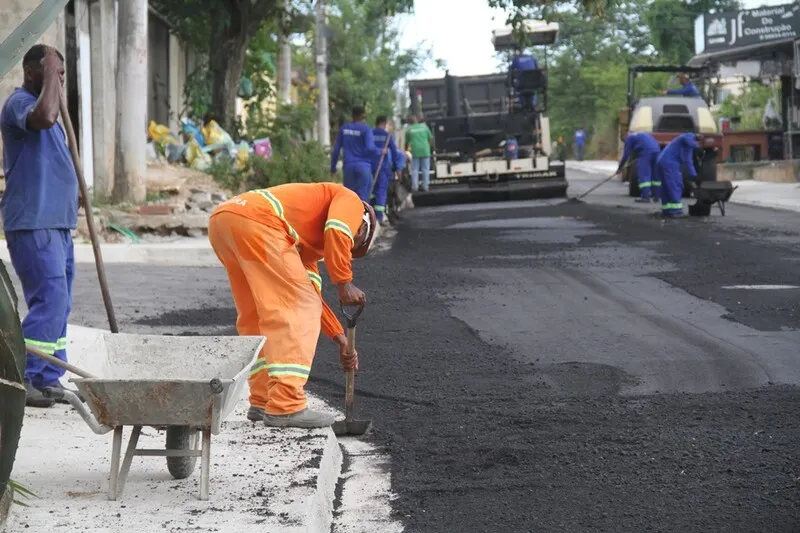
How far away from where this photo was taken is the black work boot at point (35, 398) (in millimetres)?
6805

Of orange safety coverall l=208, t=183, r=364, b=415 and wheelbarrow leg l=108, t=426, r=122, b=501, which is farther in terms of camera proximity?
orange safety coverall l=208, t=183, r=364, b=415

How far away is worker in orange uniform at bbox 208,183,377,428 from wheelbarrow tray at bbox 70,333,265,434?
51 cm

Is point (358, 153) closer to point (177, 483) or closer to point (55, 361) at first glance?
point (177, 483)

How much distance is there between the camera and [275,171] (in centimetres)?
2128

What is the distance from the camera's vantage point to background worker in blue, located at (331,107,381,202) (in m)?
19.6

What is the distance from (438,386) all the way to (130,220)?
976 centimetres

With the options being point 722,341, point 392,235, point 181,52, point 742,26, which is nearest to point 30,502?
point 722,341

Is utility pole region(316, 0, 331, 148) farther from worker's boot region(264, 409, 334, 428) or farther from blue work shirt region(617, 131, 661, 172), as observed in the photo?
worker's boot region(264, 409, 334, 428)

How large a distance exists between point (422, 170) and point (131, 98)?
10.5 metres

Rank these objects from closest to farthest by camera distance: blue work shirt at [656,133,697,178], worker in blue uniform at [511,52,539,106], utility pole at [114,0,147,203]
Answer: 1. utility pole at [114,0,147,203]
2. blue work shirt at [656,133,697,178]
3. worker in blue uniform at [511,52,539,106]

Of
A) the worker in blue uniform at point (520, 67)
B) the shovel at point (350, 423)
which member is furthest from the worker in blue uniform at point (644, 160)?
the shovel at point (350, 423)

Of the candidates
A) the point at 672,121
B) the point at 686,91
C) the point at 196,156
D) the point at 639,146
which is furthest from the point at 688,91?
the point at 196,156

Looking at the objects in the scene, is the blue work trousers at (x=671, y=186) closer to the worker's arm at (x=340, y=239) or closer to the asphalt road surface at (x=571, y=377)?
the asphalt road surface at (x=571, y=377)

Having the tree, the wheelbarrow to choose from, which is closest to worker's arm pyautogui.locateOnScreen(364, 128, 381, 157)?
the tree
